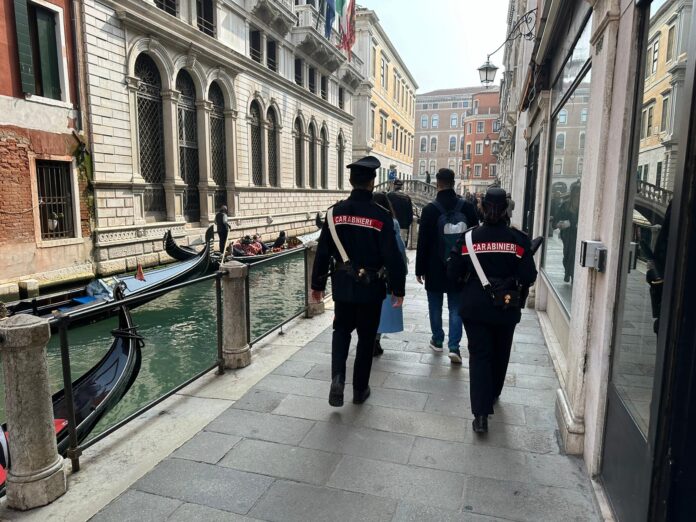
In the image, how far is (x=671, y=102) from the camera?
5.79ft

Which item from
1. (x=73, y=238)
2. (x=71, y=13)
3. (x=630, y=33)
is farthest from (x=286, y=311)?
(x=71, y=13)

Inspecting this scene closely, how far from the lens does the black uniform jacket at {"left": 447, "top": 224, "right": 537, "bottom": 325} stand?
288 centimetres

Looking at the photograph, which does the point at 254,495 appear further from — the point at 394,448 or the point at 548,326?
the point at 548,326

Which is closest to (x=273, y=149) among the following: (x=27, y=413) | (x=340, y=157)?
(x=340, y=157)

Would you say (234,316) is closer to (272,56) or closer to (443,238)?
(443,238)

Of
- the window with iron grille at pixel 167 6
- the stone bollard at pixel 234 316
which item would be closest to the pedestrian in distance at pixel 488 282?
the stone bollard at pixel 234 316

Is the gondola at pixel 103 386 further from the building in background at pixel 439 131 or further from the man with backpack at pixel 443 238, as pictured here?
the building in background at pixel 439 131

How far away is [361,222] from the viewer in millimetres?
3170

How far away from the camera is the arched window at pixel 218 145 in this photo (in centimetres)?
1652

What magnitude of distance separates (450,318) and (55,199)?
9971mm

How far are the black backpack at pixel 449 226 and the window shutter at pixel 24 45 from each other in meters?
9.48

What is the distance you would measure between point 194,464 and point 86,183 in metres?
10.6

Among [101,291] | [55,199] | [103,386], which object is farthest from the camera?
[55,199]

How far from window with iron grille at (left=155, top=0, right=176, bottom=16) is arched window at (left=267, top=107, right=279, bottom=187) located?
668cm
